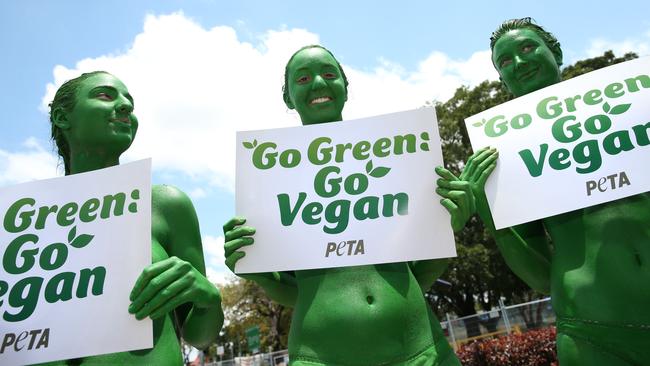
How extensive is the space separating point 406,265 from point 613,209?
1.09 metres

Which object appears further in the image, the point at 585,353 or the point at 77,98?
the point at 77,98

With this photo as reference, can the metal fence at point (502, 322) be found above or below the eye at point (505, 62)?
below

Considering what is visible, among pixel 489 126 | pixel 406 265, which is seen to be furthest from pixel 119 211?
pixel 489 126

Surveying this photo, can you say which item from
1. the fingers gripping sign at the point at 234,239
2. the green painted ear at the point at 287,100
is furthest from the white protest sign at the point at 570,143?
the fingers gripping sign at the point at 234,239

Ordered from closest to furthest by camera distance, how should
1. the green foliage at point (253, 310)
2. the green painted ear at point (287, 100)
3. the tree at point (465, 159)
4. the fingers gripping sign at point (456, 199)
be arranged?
the fingers gripping sign at point (456, 199) → the green painted ear at point (287, 100) → the tree at point (465, 159) → the green foliage at point (253, 310)

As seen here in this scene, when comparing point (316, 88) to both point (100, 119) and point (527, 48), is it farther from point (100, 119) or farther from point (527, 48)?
point (527, 48)

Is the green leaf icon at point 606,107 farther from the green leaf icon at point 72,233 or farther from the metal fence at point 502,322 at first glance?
the metal fence at point 502,322

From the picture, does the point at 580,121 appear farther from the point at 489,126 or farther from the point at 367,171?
the point at 367,171

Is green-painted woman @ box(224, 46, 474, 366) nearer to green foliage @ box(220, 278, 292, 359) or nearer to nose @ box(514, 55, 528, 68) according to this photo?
nose @ box(514, 55, 528, 68)

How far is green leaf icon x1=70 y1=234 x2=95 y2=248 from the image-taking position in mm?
2209

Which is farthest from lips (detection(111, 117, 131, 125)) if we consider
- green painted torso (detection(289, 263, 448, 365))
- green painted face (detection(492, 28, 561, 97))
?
green painted face (detection(492, 28, 561, 97))

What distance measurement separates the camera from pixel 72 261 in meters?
2.17

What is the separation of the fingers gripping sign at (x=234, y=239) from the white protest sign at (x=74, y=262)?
1.30 ft

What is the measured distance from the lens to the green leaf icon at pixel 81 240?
221 centimetres
